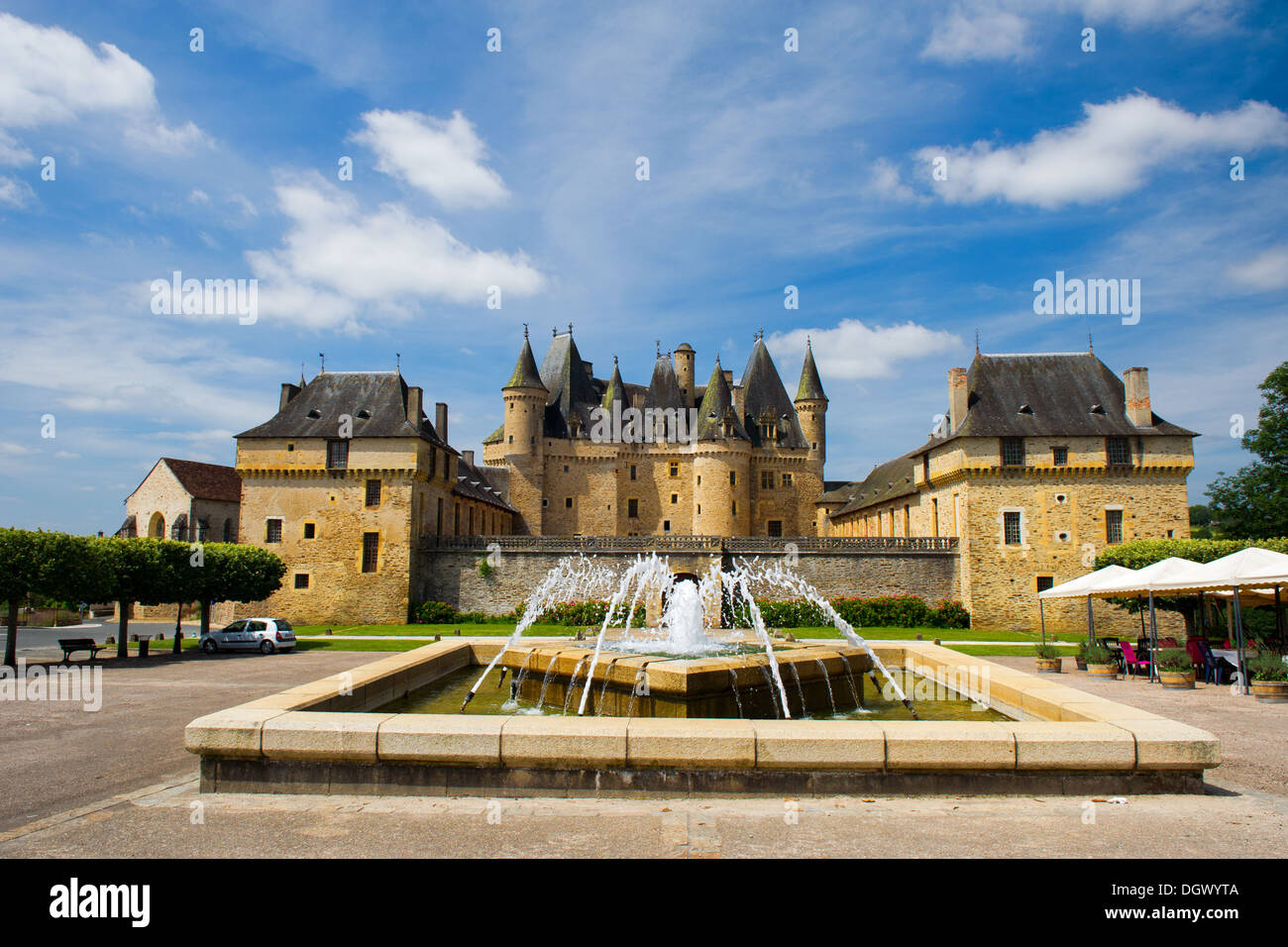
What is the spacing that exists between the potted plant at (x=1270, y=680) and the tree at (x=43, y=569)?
102 ft

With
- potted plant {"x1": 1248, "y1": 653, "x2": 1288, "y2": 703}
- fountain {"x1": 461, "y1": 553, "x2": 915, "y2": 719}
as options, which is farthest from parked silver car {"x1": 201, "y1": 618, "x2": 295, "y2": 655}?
potted plant {"x1": 1248, "y1": 653, "x2": 1288, "y2": 703}

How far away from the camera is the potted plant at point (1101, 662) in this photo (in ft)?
63.9

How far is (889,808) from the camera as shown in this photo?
686 centimetres

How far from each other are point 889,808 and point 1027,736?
1559mm

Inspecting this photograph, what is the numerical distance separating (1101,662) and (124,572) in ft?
102

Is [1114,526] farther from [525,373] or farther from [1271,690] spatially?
[525,373]

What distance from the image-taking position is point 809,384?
6450 centimetres

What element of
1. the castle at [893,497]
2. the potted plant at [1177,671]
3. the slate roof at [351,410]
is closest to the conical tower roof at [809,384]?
the castle at [893,497]

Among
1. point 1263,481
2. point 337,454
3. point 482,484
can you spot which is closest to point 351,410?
point 337,454
